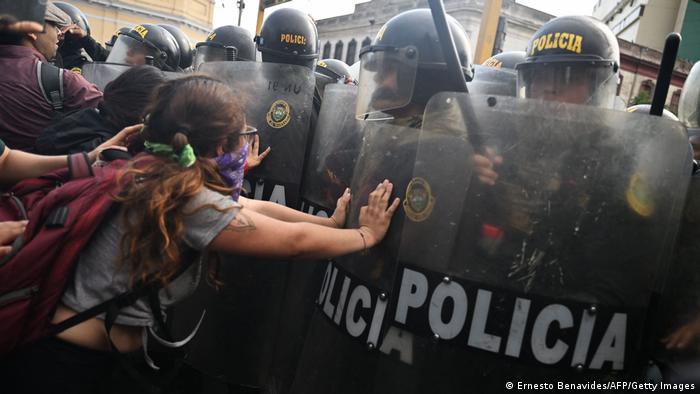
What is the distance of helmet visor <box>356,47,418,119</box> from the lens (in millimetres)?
2113

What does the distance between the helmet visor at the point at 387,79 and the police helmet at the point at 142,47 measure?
3373 mm

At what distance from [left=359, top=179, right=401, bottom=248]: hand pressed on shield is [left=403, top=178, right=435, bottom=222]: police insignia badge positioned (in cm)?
8

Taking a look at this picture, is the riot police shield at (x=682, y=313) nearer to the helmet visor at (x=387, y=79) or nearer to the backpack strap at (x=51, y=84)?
the helmet visor at (x=387, y=79)

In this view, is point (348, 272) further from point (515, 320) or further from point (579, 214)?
point (579, 214)

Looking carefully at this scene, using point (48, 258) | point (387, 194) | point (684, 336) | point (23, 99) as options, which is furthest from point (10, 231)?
point (684, 336)

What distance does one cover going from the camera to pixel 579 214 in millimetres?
1617

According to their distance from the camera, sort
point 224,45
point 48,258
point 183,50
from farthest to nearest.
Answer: point 183,50 → point 224,45 → point 48,258

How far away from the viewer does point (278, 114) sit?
3.26 metres

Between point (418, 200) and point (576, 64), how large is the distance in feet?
4.70

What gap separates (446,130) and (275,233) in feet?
2.31

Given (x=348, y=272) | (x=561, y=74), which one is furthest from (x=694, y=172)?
(x=348, y=272)

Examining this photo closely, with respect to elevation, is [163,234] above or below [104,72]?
below

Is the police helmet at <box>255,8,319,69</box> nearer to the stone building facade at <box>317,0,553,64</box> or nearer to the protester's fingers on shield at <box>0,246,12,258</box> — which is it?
the protester's fingers on shield at <box>0,246,12,258</box>

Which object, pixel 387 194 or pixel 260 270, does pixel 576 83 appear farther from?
pixel 260 270
